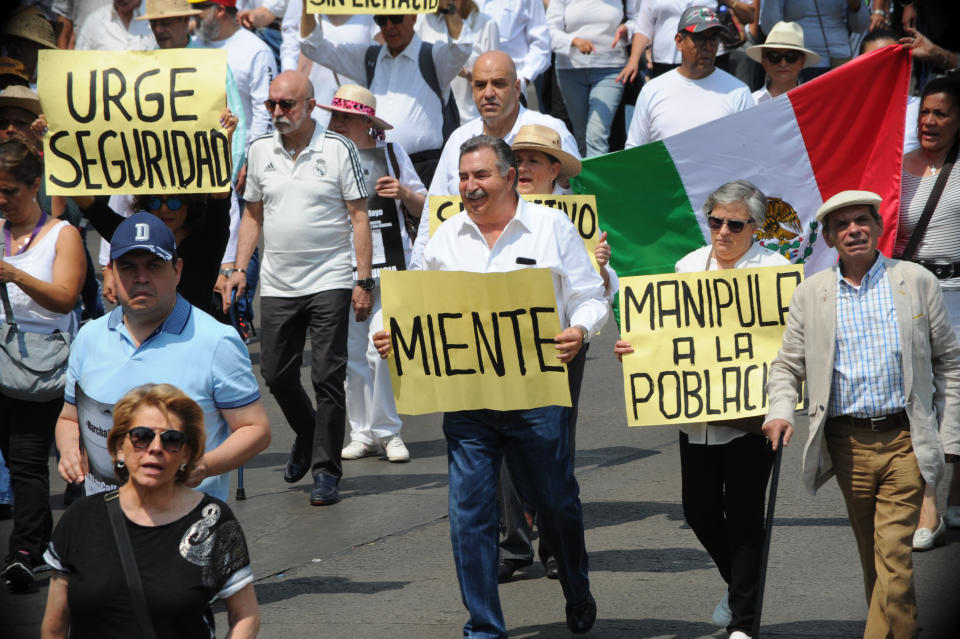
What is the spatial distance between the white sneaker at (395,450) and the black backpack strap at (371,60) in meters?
2.77

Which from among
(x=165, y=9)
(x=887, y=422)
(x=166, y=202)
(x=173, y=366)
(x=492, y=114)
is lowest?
(x=887, y=422)

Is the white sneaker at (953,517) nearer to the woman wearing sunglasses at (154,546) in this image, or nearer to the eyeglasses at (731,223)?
the eyeglasses at (731,223)

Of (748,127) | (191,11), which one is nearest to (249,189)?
(191,11)

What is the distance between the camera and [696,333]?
616 centimetres

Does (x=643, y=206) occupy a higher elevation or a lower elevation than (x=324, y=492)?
higher

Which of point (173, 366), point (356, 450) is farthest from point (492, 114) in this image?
point (173, 366)

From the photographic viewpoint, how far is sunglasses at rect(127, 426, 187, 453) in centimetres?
401

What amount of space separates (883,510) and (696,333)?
48.3 inches

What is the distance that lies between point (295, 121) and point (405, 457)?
7.61 ft

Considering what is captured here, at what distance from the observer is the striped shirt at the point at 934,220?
6.96 m

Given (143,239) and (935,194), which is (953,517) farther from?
(143,239)

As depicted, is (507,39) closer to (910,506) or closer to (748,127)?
(748,127)

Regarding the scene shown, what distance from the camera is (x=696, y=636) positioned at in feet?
18.9

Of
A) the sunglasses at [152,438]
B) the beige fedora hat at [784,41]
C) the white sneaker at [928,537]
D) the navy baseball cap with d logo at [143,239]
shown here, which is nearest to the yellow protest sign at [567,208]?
the white sneaker at [928,537]
